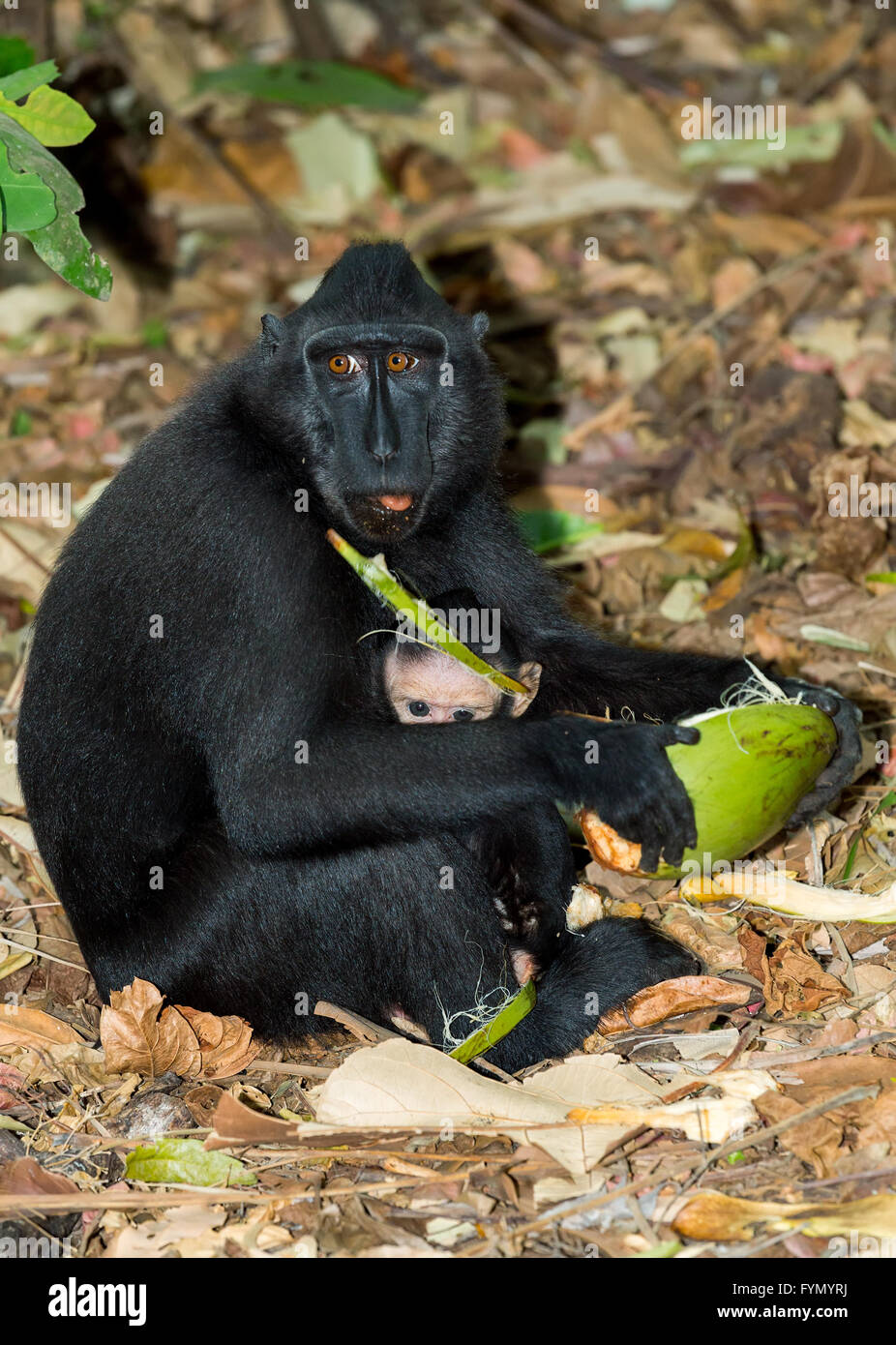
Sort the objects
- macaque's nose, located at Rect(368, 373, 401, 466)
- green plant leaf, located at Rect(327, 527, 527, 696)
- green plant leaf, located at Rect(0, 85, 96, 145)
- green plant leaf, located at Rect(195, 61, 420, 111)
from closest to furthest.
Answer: green plant leaf, located at Rect(0, 85, 96, 145) → green plant leaf, located at Rect(327, 527, 527, 696) → macaque's nose, located at Rect(368, 373, 401, 466) → green plant leaf, located at Rect(195, 61, 420, 111)

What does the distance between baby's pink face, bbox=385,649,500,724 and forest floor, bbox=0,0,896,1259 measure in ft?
3.92

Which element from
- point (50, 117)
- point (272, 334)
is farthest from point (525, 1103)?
point (50, 117)

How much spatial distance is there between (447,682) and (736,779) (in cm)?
113

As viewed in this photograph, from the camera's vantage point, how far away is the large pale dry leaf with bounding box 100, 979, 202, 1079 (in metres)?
5.32

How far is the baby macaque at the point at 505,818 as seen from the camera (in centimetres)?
553

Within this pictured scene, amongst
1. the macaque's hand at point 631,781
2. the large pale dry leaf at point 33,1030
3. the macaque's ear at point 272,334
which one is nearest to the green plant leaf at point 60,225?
the macaque's ear at point 272,334

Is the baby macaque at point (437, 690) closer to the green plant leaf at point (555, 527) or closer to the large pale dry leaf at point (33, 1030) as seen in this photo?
the large pale dry leaf at point (33, 1030)

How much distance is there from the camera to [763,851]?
6352mm

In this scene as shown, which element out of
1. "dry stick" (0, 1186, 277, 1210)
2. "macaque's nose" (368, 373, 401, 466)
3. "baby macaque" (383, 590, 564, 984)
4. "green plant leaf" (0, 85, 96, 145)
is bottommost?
"dry stick" (0, 1186, 277, 1210)

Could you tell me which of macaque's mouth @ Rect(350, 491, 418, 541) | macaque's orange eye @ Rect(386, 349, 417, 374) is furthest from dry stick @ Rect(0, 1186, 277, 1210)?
macaque's orange eye @ Rect(386, 349, 417, 374)

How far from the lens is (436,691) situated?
5535 mm

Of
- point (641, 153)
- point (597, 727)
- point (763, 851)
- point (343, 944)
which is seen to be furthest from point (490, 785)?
point (641, 153)

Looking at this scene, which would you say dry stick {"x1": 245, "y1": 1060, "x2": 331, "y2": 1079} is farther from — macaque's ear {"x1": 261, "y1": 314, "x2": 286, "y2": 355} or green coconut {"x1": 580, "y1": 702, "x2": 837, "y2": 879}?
macaque's ear {"x1": 261, "y1": 314, "x2": 286, "y2": 355}

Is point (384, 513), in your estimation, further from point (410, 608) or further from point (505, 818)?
point (505, 818)
